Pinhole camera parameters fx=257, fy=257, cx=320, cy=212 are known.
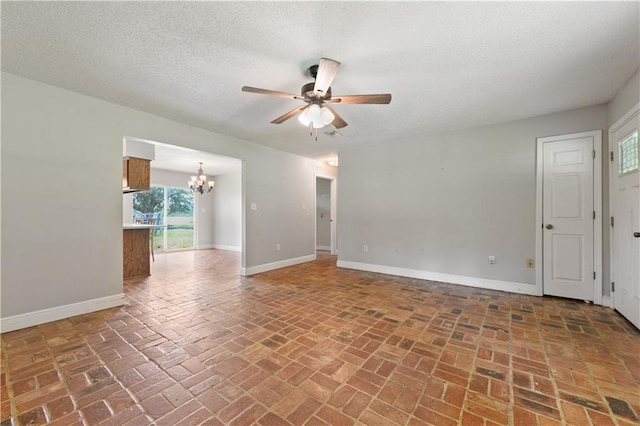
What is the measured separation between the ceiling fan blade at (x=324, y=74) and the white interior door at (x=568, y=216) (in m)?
3.27

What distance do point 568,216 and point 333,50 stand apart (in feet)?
11.9

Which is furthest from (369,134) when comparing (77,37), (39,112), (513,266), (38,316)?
(38,316)

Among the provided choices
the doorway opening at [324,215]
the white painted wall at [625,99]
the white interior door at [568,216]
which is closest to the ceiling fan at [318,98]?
the white painted wall at [625,99]

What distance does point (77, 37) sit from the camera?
1942 millimetres

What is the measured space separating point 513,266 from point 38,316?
5667 millimetres

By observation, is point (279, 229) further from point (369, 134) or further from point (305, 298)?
point (369, 134)

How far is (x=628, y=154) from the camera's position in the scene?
8.59ft

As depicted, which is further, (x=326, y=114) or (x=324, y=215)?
(x=324, y=215)

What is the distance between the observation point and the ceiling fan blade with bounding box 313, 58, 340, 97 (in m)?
1.84

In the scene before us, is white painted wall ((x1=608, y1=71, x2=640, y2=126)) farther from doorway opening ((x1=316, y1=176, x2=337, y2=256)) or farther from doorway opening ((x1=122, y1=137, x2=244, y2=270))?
doorway opening ((x1=122, y1=137, x2=244, y2=270))

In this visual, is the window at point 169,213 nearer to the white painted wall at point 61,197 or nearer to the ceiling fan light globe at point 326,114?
the white painted wall at point 61,197

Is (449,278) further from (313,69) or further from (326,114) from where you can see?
(313,69)

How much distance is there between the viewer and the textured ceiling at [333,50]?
5.55 feet

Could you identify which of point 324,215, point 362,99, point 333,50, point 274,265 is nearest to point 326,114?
point 362,99
